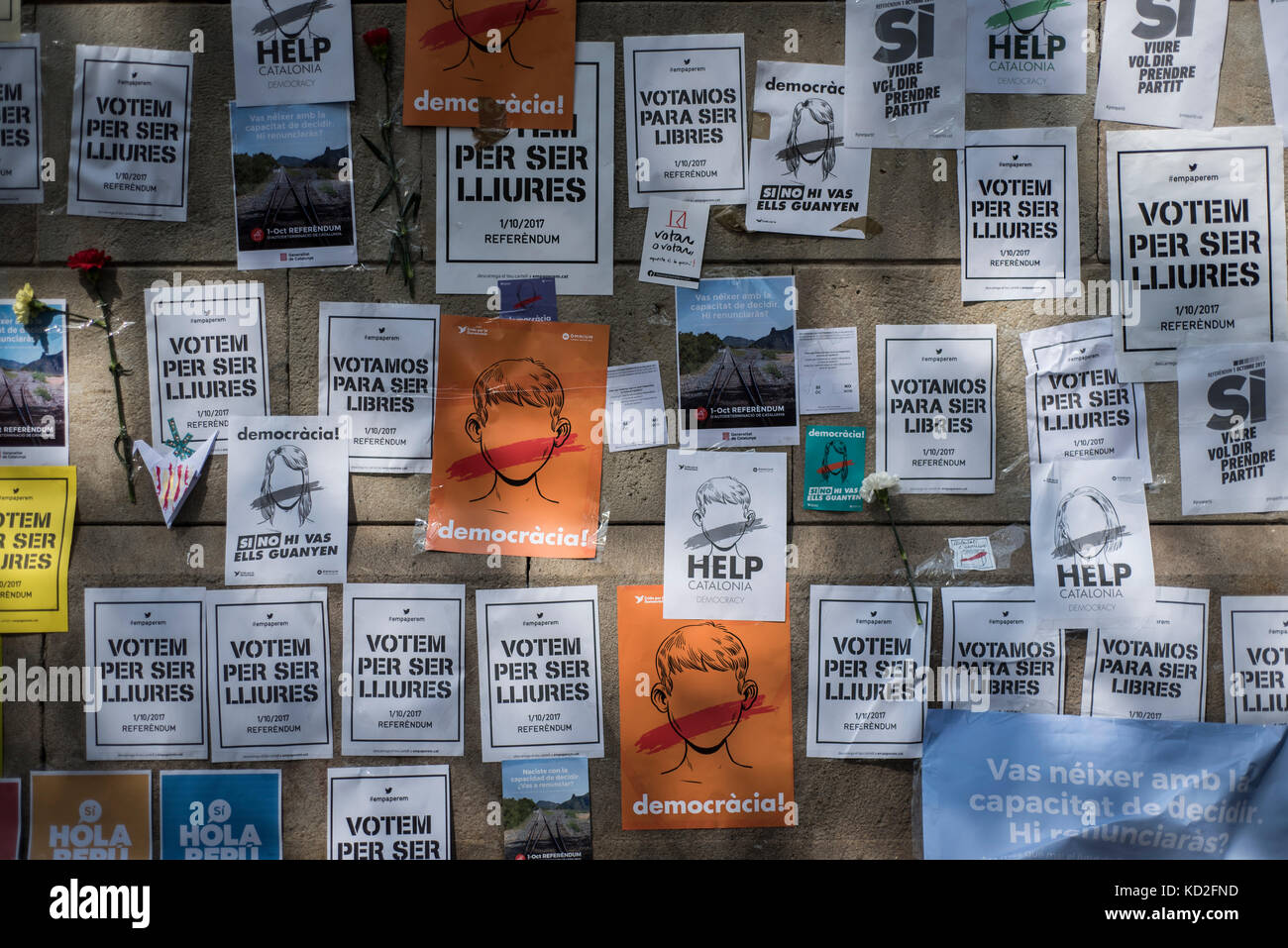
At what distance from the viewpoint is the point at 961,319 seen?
8.06ft

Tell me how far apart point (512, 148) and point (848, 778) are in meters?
1.92

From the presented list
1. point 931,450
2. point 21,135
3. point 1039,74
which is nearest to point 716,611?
point 931,450

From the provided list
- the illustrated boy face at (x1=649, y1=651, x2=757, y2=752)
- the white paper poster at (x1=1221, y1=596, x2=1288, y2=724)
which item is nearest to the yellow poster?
the illustrated boy face at (x1=649, y1=651, x2=757, y2=752)

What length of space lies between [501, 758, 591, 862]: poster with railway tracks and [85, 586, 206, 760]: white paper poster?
852 millimetres

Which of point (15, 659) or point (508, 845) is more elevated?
point (15, 659)

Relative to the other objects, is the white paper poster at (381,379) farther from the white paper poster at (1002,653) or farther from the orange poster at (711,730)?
the white paper poster at (1002,653)

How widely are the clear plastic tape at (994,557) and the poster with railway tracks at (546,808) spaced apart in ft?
3.49

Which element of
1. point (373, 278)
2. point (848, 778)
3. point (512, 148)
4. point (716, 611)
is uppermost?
point (512, 148)

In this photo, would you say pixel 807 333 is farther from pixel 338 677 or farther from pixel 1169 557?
pixel 338 677

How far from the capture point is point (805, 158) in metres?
2.44

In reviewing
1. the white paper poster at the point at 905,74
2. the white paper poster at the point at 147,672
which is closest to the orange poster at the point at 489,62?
the white paper poster at the point at 905,74

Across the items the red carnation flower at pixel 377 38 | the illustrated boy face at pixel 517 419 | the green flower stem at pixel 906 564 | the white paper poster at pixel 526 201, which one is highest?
the red carnation flower at pixel 377 38

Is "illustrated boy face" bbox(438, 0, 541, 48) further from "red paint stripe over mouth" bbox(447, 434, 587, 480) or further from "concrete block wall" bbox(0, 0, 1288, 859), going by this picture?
"red paint stripe over mouth" bbox(447, 434, 587, 480)

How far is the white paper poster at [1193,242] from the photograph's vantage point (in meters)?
2.44
